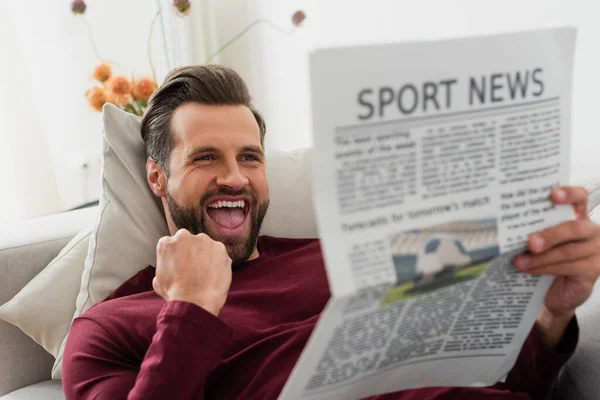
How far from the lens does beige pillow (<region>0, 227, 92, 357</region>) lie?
1.17m

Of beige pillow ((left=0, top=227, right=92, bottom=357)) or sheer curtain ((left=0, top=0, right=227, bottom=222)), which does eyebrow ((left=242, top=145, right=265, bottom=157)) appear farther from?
sheer curtain ((left=0, top=0, right=227, bottom=222))

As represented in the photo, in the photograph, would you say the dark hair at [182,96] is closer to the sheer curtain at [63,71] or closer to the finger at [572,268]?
the finger at [572,268]

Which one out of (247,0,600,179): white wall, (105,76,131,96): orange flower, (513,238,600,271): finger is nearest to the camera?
(513,238,600,271): finger

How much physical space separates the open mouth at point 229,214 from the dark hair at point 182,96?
0.13 m

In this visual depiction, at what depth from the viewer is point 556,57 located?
0.60 metres

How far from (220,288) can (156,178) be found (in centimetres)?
50

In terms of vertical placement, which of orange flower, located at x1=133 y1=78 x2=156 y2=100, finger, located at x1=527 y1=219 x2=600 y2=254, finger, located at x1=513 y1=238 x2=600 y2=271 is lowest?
orange flower, located at x1=133 y1=78 x2=156 y2=100

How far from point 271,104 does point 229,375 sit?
1.65 meters

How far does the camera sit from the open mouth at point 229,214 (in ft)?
3.84

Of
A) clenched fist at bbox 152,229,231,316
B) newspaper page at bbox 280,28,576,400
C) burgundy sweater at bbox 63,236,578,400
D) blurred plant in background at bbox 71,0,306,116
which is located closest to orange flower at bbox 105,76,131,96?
blurred plant in background at bbox 71,0,306,116

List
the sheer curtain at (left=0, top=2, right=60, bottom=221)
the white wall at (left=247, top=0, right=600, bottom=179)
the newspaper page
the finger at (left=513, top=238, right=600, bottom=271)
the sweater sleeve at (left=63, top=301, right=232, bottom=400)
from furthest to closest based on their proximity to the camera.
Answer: the sheer curtain at (left=0, top=2, right=60, bottom=221)
the white wall at (left=247, top=0, right=600, bottom=179)
the sweater sleeve at (left=63, top=301, right=232, bottom=400)
the finger at (left=513, top=238, right=600, bottom=271)
the newspaper page

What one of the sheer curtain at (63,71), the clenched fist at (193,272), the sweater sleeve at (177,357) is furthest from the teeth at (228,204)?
the sheer curtain at (63,71)

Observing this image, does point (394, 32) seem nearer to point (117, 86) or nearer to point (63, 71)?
point (117, 86)

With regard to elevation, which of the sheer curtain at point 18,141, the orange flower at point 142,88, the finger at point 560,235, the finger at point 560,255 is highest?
the finger at point 560,235
